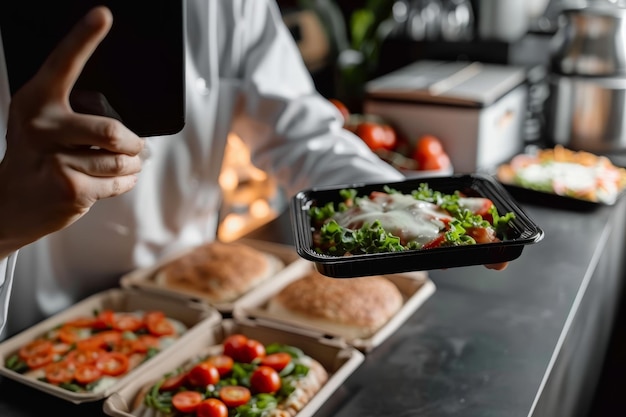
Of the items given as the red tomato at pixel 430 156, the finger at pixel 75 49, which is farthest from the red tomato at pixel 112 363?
the red tomato at pixel 430 156

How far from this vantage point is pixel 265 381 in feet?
4.33

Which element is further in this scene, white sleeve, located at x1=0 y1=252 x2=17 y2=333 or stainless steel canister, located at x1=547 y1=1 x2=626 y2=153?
stainless steel canister, located at x1=547 y1=1 x2=626 y2=153

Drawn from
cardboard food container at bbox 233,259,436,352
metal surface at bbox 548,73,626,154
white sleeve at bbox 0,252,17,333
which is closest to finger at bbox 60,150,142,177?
white sleeve at bbox 0,252,17,333

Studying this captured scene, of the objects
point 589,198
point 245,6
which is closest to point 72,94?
point 245,6

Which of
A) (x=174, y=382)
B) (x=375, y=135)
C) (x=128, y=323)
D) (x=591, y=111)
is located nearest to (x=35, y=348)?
(x=128, y=323)

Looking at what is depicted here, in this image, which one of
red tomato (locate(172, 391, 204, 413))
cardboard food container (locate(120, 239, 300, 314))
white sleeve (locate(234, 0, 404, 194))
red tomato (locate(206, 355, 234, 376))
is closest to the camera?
red tomato (locate(172, 391, 204, 413))

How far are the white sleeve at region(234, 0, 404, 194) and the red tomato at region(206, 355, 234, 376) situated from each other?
0.64m

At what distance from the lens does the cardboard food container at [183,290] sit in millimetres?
1691

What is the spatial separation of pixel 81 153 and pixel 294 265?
896 millimetres

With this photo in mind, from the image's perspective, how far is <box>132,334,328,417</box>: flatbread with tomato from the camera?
50.1 inches

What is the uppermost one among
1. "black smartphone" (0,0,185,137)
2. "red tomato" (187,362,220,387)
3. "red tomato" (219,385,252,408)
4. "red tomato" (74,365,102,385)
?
"black smartphone" (0,0,185,137)

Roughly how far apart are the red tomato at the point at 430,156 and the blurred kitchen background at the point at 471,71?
15cm

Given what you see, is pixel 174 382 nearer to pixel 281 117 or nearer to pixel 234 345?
pixel 234 345

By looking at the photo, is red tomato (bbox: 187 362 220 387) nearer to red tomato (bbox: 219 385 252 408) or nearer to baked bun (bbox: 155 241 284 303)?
red tomato (bbox: 219 385 252 408)
